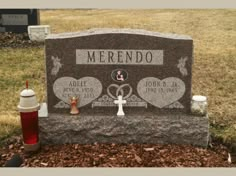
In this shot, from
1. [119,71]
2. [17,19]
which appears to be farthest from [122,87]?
[17,19]

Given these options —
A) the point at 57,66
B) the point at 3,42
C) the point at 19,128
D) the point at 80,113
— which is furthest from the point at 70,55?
the point at 3,42

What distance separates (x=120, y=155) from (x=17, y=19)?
34.6 feet

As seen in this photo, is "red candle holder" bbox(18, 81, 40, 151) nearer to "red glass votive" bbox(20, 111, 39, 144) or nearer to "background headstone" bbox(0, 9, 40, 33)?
"red glass votive" bbox(20, 111, 39, 144)

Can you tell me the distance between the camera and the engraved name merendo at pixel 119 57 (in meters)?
5.31

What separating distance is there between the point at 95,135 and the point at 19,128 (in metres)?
1.36

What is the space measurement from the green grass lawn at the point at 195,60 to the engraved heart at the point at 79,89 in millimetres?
1128

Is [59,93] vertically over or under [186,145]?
over

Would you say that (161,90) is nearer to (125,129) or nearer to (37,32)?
(125,129)

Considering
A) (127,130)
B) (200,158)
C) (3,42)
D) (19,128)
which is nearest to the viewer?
(200,158)

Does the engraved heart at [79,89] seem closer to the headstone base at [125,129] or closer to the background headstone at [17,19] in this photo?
the headstone base at [125,129]

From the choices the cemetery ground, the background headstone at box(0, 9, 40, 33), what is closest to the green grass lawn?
the cemetery ground

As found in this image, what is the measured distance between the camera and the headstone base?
537 cm

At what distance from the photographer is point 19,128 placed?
6164 millimetres

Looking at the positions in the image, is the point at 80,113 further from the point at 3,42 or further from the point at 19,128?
the point at 3,42
